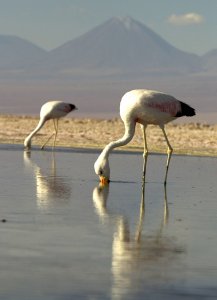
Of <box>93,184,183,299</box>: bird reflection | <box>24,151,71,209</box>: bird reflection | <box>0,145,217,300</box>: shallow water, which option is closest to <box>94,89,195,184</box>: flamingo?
<box>0,145,217,300</box>: shallow water

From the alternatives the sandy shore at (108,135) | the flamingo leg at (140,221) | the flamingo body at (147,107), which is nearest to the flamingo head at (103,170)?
the flamingo body at (147,107)

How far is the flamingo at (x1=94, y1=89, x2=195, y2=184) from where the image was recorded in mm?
18344

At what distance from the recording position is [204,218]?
13.6 meters

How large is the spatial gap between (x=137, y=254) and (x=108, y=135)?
87.2ft

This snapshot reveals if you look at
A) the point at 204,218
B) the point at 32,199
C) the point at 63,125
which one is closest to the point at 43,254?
the point at 204,218

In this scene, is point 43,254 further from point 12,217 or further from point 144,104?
point 144,104

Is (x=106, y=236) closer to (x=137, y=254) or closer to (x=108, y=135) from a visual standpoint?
(x=137, y=254)

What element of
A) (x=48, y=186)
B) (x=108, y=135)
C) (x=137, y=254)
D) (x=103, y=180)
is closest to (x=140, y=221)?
(x=137, y=254)

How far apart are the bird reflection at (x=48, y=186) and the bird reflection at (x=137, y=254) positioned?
5.00 feet

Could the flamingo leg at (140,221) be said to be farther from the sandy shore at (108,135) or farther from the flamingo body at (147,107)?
the sandy shore at (108,135)

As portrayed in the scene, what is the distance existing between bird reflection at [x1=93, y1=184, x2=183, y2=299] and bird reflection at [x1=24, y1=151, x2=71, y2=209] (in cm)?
152

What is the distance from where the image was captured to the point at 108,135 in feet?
122

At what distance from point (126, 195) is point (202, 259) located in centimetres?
601

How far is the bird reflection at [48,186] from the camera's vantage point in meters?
15.3
